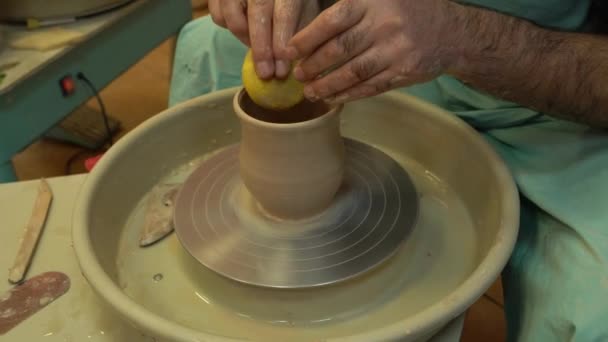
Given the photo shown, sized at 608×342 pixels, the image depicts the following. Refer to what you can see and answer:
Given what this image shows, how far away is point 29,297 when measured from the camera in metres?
0.87

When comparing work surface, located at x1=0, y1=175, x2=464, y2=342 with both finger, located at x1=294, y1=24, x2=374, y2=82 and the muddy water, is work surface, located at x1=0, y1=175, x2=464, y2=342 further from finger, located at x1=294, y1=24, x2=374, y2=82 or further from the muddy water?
finger, located at x1=294, y1=24, x2=374, y2=82

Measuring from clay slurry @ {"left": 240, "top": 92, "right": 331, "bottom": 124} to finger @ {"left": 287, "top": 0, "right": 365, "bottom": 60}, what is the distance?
19 centimetres

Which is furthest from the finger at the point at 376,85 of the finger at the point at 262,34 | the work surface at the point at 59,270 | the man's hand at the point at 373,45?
the work surface at the point at 59,270

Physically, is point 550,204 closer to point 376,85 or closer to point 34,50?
point 376,85

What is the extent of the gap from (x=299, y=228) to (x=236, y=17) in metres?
0.36

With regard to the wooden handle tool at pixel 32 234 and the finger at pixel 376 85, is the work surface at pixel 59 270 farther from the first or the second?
the finger at pixel 376 85

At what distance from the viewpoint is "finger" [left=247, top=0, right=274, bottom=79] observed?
0.84 metres

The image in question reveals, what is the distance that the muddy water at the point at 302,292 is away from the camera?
86cm

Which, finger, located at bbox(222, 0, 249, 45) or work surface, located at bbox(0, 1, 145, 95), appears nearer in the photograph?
finger, located at bbox(222, 0, 249, 45)

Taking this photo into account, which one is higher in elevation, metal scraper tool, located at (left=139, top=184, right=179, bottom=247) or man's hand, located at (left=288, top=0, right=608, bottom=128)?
man's hand, located at (left=288, top=0, right=608, bottom=128)

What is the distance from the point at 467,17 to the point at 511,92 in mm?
148

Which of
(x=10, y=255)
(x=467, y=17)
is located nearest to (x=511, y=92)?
(x=467, y=17)

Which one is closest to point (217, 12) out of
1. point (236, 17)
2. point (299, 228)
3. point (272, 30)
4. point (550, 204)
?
point (236, 17)

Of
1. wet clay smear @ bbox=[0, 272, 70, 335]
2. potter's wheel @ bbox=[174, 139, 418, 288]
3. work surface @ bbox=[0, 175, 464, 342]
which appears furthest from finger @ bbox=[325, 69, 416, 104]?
wet clay smear @ bbox=[0, 272, 70, 335]
